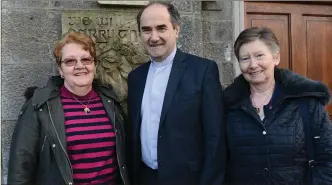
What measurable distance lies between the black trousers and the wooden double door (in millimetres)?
2096

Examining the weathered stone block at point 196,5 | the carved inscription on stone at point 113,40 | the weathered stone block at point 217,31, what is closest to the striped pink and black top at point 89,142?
the carved inscription on stone at point 113,40

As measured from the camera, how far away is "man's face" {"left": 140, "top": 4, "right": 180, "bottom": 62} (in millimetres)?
2396

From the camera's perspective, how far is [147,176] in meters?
2.49

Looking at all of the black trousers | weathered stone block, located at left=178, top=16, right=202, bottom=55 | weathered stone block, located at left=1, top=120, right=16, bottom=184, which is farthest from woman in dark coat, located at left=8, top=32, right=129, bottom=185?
weathered stone block, located at left=178, top=16, right=202, bottom=55

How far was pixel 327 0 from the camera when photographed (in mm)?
4234

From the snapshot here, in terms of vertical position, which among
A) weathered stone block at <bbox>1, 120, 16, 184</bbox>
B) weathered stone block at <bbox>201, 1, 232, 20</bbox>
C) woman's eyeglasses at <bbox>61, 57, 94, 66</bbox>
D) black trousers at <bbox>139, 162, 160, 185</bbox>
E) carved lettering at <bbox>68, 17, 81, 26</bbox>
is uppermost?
weathered stone block at <bbox>201, 1, 232, 20</bbox>

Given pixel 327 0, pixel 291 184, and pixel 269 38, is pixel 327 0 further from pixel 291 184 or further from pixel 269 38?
pixel 291 184

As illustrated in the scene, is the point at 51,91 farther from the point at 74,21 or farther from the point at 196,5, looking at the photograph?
the point at 196,5

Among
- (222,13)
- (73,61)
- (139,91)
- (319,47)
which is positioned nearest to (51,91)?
(73,61)

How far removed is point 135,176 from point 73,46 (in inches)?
35.1

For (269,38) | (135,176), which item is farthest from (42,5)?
(269,38)

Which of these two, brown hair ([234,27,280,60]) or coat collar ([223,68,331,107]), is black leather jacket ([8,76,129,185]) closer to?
coat collar ([223,68,331,107])

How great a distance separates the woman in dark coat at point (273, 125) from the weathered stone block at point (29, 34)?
1.51 metres

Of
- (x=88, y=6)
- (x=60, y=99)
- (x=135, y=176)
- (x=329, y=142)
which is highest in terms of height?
(x=88, y=6)
